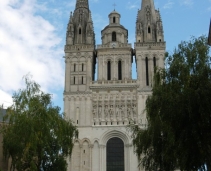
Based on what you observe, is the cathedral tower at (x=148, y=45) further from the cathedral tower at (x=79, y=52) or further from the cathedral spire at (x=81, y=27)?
the cathedral spire at (x=81, y=27)

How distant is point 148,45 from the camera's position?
45.4m

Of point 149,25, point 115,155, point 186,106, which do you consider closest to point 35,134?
point 186,106

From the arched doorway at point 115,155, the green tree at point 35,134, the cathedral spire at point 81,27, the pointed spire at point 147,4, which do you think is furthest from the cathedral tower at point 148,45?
the green tree at point 35,134

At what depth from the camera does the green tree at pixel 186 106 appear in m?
18.9

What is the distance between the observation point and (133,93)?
43219 millimetres

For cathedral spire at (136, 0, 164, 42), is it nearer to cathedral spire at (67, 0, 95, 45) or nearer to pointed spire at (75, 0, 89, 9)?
cathedral spire at (67, 0, 95, 45)

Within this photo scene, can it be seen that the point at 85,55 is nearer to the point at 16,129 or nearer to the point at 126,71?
the point at 126,71

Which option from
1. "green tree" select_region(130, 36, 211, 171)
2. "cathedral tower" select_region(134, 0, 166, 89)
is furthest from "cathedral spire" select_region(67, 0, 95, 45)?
"green tree" select_region(130, 36, 211, 171)

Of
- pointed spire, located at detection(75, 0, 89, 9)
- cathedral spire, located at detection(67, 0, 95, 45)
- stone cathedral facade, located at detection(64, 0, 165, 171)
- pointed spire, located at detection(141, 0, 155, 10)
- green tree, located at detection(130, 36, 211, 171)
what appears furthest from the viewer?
pointed spire, located at detection(75, 0, 89, 9)

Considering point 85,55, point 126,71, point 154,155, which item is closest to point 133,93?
point 126,71

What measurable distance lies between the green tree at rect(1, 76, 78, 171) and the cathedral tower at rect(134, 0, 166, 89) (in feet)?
62.8

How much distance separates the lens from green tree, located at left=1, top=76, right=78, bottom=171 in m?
23.3

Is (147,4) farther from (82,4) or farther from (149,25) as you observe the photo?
(82,4)

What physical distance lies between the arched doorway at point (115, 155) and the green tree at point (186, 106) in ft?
63.3
